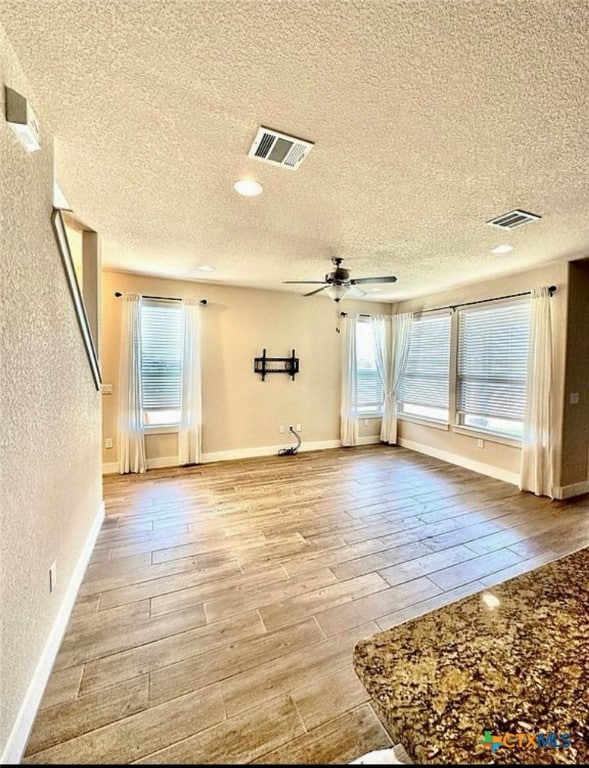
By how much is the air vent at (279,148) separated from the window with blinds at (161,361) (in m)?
3.14

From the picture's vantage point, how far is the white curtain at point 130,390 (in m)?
4.26

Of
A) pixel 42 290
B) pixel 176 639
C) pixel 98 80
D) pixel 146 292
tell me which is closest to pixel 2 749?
pixel 176 639

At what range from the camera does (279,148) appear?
1.75 metres

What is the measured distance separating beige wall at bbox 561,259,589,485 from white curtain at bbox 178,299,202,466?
4431 mm

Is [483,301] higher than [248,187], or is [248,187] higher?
[248,187]

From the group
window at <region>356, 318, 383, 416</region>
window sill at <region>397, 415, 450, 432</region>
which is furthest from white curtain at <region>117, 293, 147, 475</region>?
window sill at <region>397, 415, 450, 432</region>

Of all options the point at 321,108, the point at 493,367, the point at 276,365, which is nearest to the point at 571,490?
the point at 493,367

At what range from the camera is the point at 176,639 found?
5.74ft

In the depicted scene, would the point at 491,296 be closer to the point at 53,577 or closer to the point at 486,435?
the point at 486,435

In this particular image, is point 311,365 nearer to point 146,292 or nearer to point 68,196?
point 146,292

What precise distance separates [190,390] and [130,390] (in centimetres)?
75

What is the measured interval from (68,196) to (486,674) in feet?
10.3

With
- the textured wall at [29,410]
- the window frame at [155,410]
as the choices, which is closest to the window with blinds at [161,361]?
the window frame at [155,410]

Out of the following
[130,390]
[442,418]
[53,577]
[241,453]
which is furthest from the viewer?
[442,418]
